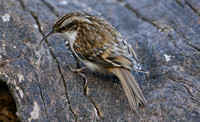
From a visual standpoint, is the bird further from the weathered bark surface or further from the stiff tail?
the weathered bark surface

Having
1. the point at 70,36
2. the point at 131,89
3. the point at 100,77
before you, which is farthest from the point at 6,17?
the point at 131,89

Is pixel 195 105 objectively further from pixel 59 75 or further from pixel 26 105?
pixel 26 105

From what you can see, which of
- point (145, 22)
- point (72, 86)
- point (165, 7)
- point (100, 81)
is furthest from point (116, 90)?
point (165, 7)

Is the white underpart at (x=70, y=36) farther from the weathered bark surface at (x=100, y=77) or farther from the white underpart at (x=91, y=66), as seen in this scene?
the white underpart at (x=91, y=66)

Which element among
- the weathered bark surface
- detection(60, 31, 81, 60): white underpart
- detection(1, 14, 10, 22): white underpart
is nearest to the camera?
the weathered bark surface

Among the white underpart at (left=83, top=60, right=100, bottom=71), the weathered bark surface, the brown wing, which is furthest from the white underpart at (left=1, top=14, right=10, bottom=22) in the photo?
the white underpart at (left=83, top=60, right=100, bottom=71)

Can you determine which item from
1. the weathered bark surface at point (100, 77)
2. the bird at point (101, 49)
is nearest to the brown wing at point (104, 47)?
the bird at point (101, 49)

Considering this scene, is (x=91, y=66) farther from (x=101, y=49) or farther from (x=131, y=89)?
(x=131, y=89)
